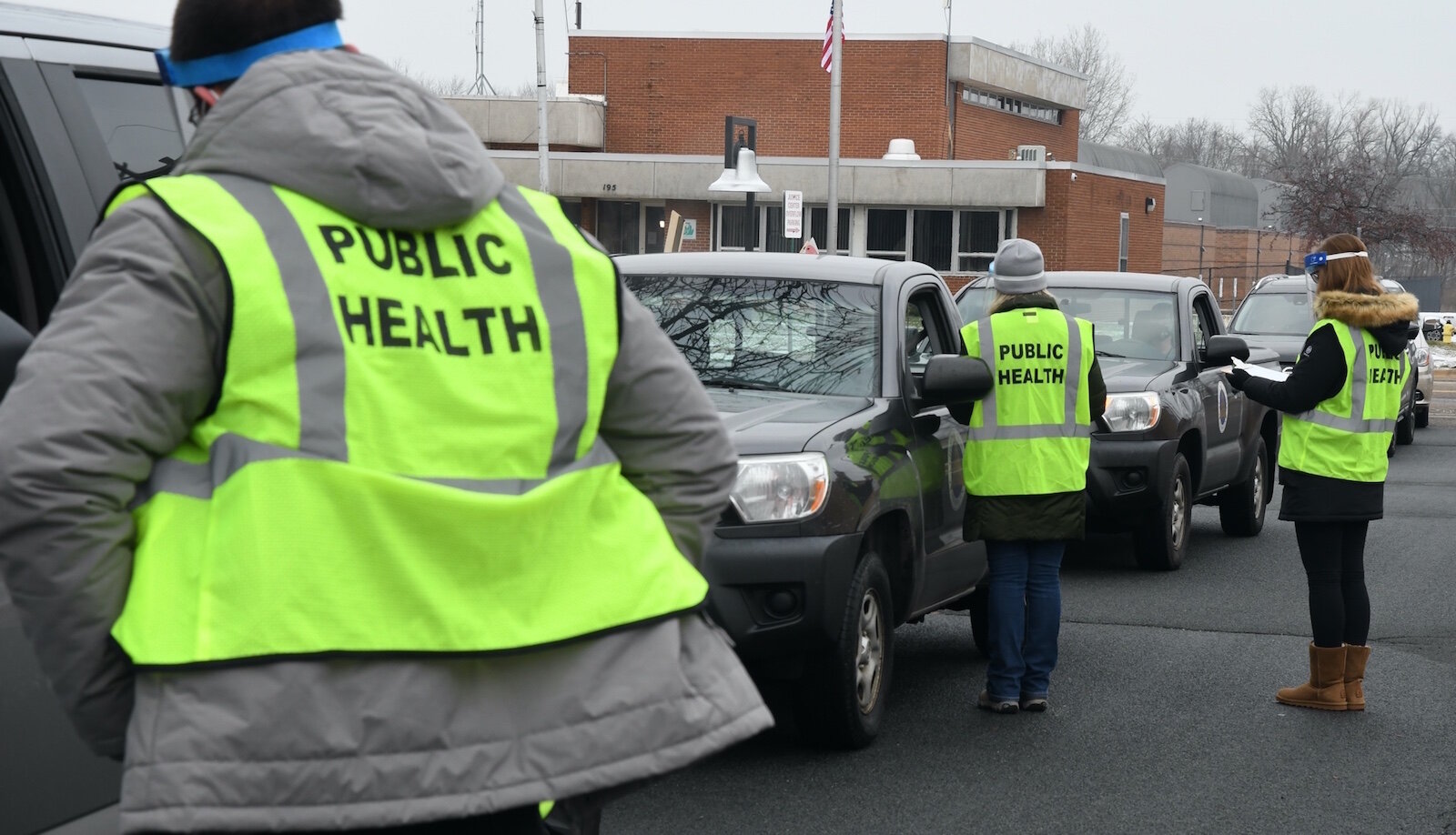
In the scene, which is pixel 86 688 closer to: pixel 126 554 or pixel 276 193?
pixel 126 554

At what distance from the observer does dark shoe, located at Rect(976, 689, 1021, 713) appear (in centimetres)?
684

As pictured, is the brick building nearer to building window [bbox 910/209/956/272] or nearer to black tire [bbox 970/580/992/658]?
building window [bbox 910/209/956/272]

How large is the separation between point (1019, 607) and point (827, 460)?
150 cm

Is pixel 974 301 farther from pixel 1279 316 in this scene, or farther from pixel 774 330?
pixel 1279 316

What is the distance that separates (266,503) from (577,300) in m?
0.51

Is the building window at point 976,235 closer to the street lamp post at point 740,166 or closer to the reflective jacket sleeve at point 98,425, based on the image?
the street lamp post at point 740,166

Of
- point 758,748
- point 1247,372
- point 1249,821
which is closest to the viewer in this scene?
point 1249,821

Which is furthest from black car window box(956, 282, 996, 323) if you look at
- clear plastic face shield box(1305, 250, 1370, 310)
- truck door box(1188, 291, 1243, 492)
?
clear plastic face shield box(1305, 250, 1370, 310)

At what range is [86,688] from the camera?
194cm

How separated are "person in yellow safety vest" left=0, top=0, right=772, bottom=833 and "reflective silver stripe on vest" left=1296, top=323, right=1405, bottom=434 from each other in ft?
17.3

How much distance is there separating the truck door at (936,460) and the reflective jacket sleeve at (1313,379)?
1307mm

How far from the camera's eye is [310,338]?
1989 mm

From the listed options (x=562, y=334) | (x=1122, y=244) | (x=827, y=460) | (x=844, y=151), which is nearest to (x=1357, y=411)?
(x=827, y=460)

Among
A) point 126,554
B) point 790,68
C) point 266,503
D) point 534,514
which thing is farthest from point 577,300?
point 790,68
